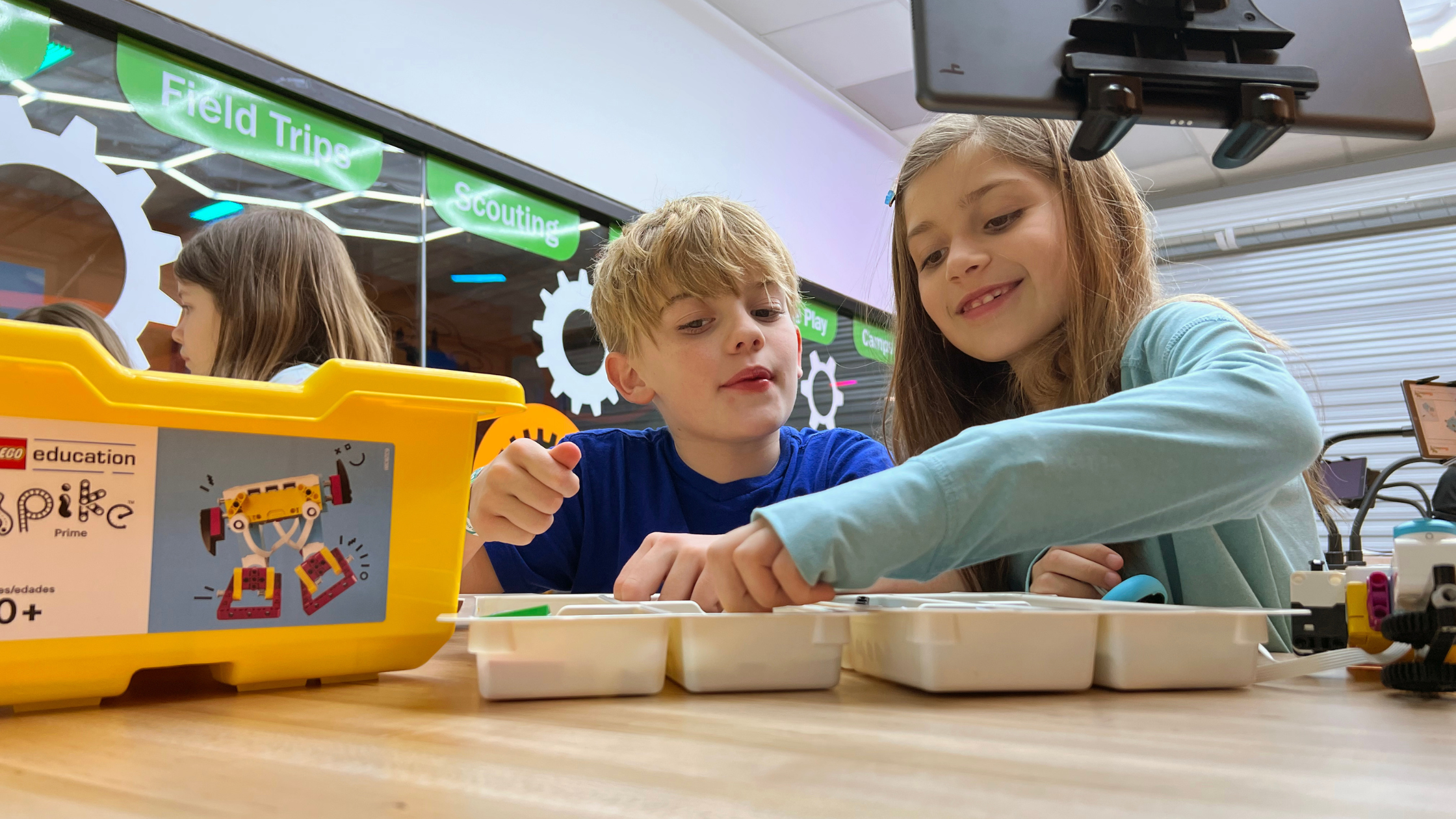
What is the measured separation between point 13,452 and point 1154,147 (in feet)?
16.3

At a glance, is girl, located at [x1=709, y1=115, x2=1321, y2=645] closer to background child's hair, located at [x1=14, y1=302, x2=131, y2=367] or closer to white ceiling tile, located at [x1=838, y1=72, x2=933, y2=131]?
background child's hair, located at [x1=14, y1=302, x2=131, y2=367]

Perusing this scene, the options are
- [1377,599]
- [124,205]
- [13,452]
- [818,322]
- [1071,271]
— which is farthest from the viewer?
[818,322]

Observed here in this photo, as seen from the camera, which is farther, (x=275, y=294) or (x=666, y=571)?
(x=275, y=294)

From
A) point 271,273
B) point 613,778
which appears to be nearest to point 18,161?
point 271,273

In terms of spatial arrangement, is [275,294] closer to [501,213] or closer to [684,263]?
[684,263]

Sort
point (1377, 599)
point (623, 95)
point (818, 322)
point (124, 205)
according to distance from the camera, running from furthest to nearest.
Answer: point (818, 322) → point (623, 95) → point (124, 205) → point (1377, 599)

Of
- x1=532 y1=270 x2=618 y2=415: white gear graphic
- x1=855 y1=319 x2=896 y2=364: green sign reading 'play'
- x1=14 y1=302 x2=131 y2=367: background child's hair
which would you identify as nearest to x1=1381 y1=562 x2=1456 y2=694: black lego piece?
x1=14 y1=302 x2=131 y2=367: background child's hair

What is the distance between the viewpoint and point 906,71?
153 inches

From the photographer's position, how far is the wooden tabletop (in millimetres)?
297

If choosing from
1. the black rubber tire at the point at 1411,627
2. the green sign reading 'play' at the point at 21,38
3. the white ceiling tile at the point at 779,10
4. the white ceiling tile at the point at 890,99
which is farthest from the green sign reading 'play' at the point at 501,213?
the black rubber tire at the point at 1411,627

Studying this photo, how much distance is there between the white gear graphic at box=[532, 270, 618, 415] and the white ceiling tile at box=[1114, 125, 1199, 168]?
2778 mm

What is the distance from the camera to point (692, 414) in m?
1.23

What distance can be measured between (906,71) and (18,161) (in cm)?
315

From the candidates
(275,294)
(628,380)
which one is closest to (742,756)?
(628,380)
